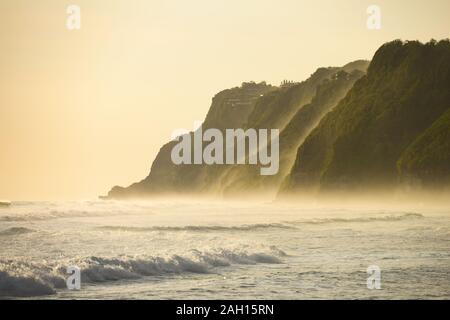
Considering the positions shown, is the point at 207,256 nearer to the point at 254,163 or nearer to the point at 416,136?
the point at 416,136

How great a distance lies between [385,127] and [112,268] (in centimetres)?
9937

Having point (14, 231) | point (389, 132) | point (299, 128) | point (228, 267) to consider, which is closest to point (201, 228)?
point (14, 231)

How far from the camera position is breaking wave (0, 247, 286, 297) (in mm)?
17609

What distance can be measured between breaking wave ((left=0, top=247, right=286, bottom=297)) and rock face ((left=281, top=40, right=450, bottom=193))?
2956 inches

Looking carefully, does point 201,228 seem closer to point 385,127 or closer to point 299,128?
point 385,127

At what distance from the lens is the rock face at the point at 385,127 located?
105188 mm

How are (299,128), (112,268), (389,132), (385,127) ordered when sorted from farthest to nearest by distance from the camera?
(299,128), (385,127), (389,132), (112,268)

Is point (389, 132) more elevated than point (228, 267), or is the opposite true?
point (389, 132)

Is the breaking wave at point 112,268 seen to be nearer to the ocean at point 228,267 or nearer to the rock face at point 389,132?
the ocean at point 228,267

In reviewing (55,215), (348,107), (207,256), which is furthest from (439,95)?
(207,256)

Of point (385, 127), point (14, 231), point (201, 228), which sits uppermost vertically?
point (385, 127)

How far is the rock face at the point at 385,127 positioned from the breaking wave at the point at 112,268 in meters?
75.1

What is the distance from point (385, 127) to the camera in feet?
374

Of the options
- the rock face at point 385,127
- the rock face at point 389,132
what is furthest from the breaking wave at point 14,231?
the rock face at point 385,127
